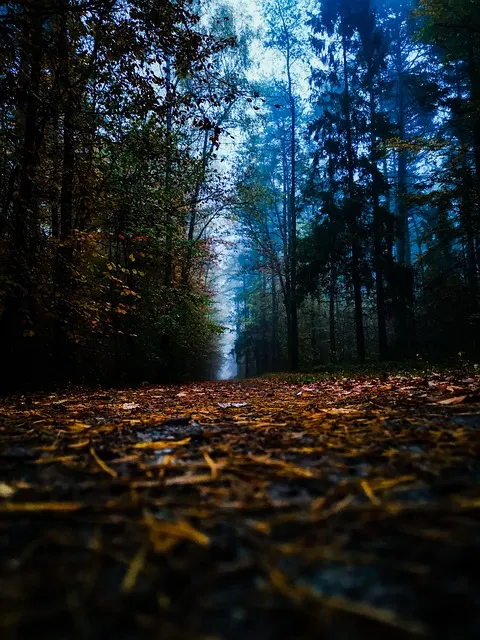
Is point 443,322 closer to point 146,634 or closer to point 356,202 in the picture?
point 356,202

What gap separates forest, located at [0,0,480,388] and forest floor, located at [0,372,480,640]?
4274 mm

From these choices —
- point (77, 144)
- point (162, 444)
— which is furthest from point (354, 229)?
point (162, 444)

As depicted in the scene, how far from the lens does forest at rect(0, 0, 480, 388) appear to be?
4801 millimetres

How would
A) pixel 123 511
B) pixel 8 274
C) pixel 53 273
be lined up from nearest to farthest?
pixel 123 511, pixel 8 274, pixel 53 273

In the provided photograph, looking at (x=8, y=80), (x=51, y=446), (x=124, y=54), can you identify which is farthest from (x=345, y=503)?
(x=124, y=54)

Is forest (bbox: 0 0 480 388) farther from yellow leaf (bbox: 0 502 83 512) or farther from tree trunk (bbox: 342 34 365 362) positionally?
yellow leaf (bbox: 0 502 83 512)

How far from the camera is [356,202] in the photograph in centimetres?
1523

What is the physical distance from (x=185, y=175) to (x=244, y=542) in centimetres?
1207

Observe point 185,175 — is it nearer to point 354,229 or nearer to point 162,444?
point 354,229

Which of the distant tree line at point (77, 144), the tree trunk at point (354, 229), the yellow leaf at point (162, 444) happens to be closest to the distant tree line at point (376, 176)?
the tree trunk at point (354, 229)

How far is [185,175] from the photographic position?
11297mm

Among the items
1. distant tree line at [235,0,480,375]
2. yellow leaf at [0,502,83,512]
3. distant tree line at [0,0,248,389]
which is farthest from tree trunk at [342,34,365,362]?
yellow leaf at [0,502,83,512]

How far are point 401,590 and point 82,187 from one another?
23.8 feet

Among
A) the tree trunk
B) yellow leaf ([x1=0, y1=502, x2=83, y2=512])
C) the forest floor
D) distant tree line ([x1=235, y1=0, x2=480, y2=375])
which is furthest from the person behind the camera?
the tree trunk
